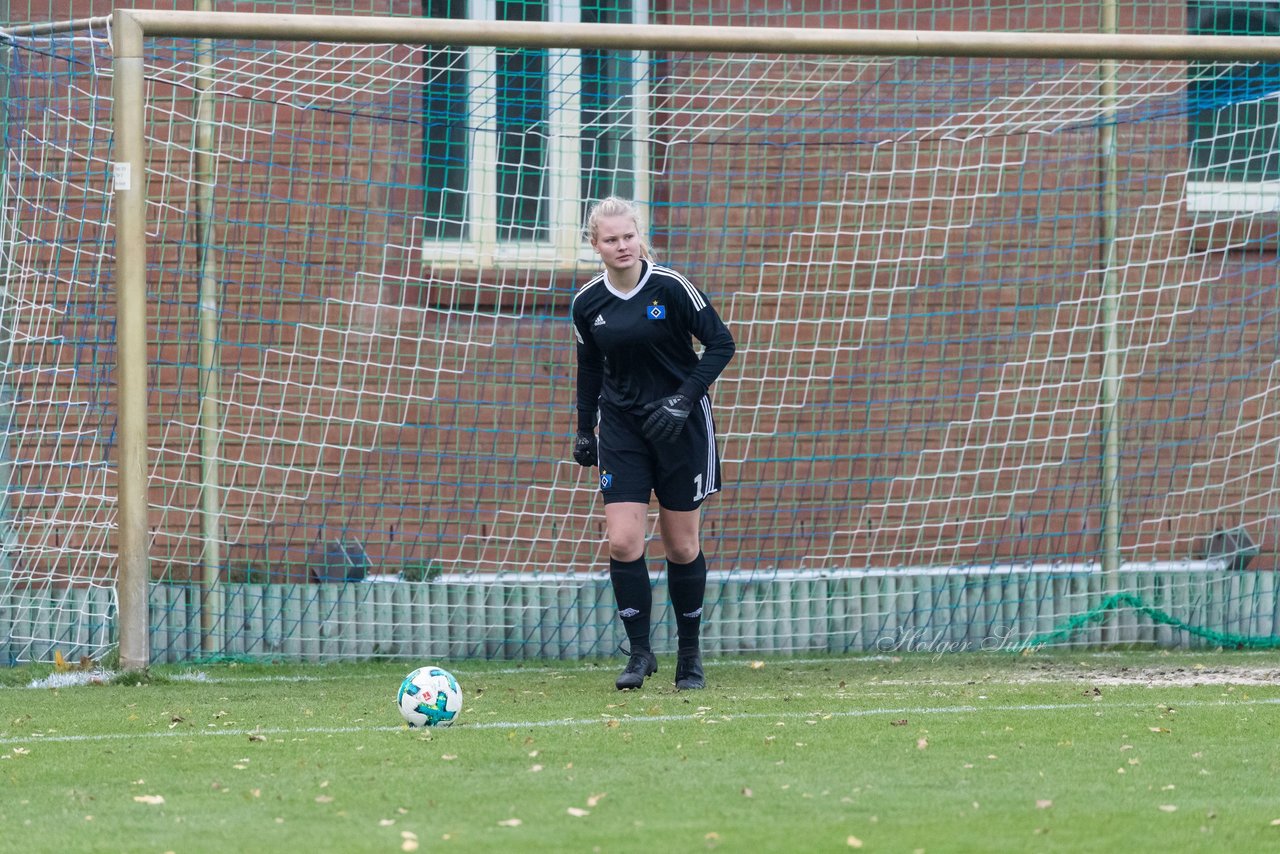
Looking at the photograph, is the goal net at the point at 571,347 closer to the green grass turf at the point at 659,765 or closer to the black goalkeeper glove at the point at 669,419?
the green grass turf at the point at 659,765

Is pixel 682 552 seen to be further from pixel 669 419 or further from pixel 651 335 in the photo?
pixel 651 335

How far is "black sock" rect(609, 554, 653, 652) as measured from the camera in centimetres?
669

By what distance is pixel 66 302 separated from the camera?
26.6 ft

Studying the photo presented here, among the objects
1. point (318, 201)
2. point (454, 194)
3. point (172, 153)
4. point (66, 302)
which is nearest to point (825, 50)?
point (454, 194)

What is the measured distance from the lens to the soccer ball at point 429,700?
5535 mm

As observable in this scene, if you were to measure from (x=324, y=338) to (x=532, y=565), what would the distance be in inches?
63.6

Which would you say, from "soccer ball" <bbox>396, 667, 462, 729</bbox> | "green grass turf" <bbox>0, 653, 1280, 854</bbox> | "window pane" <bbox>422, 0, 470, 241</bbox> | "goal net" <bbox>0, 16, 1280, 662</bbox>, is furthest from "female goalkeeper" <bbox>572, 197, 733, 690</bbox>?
"window pane" <bbox>422, 0, 470, 241</bbox>

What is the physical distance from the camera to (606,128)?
8.64 m

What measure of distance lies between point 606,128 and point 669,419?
279 centimetres

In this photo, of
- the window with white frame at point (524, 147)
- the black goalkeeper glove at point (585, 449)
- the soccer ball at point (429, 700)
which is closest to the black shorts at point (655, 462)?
the black goalkeeper glove at point (585, 449)

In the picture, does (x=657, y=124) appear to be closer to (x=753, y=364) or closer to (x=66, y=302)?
(x=753, y=364)

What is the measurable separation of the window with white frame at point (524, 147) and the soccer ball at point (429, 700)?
10.9ft

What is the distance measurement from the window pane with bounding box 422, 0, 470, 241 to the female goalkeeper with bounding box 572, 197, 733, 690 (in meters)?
2.16

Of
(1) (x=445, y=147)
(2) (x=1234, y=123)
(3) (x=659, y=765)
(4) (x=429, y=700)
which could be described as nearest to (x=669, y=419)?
(4) (x=429, y=700)
